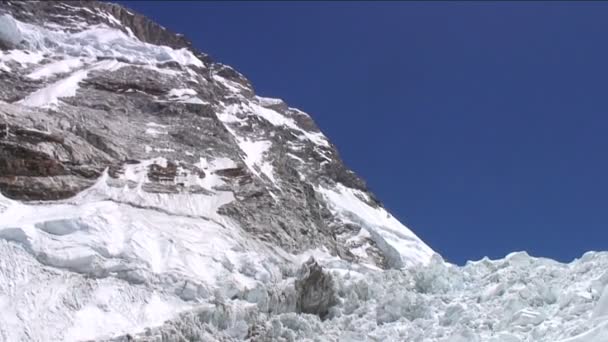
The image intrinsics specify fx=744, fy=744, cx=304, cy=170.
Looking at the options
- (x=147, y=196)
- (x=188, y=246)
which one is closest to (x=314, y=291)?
(x=188, y=246)

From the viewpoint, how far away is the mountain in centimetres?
2341

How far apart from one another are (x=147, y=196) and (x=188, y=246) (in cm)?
606

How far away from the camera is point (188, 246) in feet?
99.6

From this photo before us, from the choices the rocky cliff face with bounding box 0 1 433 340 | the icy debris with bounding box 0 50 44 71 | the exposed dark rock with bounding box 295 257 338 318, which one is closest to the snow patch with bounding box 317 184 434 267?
the rocky cliff face with bounding box 0 1 433 340

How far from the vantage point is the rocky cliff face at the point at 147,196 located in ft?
87.2

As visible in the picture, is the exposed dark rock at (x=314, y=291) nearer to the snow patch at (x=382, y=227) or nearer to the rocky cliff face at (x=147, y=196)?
the rocky cliff face at (x=147, y=196)

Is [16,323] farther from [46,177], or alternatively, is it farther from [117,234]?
[46,177]

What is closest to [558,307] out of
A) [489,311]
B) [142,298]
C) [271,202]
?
[489,311]

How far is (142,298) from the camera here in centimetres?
2577

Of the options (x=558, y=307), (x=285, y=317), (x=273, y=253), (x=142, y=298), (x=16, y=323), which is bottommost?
(x=16, y=323)

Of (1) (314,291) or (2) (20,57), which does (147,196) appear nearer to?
(1) (314,291)

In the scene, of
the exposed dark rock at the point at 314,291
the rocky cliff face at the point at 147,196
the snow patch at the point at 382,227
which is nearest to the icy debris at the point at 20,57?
the rocky cliff face at the point at 147,196

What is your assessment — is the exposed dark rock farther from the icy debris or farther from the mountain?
the icy debris

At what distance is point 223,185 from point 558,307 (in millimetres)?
21922
